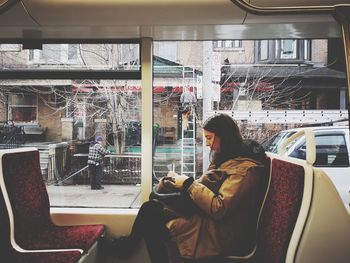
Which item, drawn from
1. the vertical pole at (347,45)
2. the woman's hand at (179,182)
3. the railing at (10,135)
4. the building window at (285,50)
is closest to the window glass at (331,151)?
the building window at (285,50)

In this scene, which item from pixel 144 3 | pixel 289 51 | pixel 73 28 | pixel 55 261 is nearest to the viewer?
pixel 55 261

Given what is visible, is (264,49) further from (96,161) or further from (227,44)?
(96,161)

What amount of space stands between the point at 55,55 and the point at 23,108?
0.62 m

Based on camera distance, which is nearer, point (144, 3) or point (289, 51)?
point (144, 3)

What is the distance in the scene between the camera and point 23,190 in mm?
2441

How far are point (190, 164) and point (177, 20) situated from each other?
1.44 m

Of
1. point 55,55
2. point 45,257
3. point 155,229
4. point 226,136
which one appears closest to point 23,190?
point 45,257

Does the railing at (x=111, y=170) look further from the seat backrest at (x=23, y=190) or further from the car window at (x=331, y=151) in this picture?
the car window at (x=331, y=151)

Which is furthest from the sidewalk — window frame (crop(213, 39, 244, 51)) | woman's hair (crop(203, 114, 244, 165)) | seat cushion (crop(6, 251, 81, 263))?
window frame (crop(213, 39, 244, 51))

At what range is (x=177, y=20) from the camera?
8.03ft

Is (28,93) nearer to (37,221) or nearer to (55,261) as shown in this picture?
(37,221)

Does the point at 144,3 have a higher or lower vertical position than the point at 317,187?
higher

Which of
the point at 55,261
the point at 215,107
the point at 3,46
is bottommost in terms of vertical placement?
the point at 55,261

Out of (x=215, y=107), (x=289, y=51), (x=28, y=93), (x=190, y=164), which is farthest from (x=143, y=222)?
(x=289, y=51)
